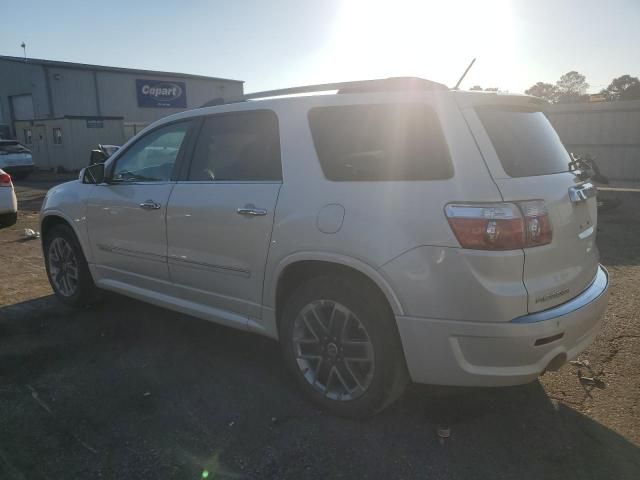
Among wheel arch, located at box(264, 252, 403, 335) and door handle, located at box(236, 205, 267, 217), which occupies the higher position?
door handle, located at box(236, 205, 267, 217)

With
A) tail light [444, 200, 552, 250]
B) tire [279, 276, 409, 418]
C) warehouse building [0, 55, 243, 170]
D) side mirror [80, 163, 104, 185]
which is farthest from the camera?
warehouse building [0, 55, 243, 170]

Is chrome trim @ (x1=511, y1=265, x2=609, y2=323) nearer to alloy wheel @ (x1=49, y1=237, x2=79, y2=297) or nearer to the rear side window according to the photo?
the rear side window

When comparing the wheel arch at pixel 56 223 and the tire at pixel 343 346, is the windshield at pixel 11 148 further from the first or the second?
the tire at pixel 343 346

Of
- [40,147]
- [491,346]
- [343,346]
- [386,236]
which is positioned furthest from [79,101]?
[491,346]

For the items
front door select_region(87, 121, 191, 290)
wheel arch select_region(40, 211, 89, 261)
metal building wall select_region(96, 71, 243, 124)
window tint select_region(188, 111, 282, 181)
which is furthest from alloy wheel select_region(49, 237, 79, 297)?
metal building wall select_region(96, 71, 243, 124)

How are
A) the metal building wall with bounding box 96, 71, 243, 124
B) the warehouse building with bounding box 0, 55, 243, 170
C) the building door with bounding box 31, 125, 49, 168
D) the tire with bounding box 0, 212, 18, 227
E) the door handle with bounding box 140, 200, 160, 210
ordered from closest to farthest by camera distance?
the door handle with bounding box 140, 200, 160, 210, the tire with bounding box 0, 212, 18, 227, the warehouse building with bounding box 0, 55, 243, 170, the building door with bounding box 31, 125, 49, 168, the metal building wall with bounding box 96, 71, 243, 124

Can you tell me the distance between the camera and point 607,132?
594 inches

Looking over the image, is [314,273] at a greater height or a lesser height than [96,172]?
lesser

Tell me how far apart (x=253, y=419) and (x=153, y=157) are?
2.28 metres

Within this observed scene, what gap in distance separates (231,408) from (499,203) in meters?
1.95

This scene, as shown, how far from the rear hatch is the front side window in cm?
2582

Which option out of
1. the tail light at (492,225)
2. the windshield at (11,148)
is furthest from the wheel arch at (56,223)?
the windshield at (11,148)

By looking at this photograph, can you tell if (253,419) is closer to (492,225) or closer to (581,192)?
(492,225)

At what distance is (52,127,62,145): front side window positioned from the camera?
24.7 meters
